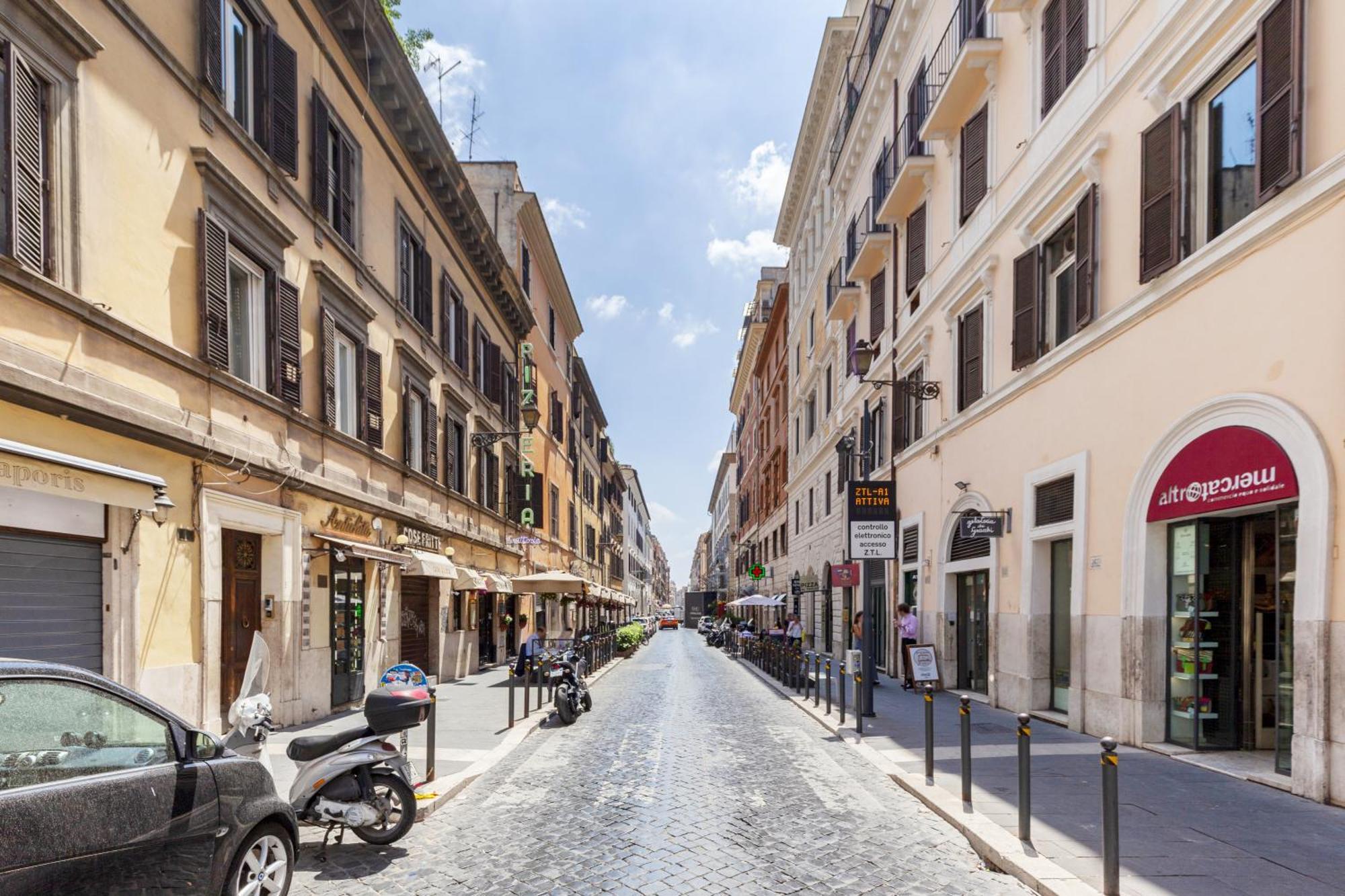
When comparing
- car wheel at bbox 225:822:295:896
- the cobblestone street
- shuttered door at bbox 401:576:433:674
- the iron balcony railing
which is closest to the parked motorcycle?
the cobblestone street

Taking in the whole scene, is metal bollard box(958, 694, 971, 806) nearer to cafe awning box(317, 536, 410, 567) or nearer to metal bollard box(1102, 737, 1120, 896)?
metal bollard box(1102, 737, 1120, 896)

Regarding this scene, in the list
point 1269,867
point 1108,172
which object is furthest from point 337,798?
point 1108,172

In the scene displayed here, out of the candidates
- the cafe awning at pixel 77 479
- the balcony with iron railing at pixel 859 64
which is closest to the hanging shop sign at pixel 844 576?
→ the cafe awning at pixel 77 479

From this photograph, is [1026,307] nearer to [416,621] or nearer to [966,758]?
[966,758]

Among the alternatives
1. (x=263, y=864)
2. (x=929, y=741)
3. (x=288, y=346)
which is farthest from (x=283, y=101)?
(x=929, y=741)

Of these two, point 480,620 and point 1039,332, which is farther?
point 480,620

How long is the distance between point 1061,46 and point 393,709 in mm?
12498

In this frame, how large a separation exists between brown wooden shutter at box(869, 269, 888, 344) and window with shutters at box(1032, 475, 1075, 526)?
35.2 feet

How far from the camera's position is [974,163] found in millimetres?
16172

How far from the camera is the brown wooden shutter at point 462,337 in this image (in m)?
22.9

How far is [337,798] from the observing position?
614 centimetres

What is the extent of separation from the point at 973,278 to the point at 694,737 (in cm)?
967

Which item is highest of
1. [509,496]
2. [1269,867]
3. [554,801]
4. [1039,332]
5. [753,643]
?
[1039,332]

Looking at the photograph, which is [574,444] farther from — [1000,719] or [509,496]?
[1000,719]
